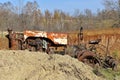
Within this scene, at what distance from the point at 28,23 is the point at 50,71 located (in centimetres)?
2875

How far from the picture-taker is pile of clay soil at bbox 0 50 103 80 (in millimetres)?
11250

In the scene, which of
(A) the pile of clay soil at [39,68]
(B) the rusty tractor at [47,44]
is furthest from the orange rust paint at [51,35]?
(A) the pile of clay soil at [39,68]

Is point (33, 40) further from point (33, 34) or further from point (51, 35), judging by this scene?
point (51, 35)

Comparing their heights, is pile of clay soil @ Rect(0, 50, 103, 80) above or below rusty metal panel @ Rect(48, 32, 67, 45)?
below

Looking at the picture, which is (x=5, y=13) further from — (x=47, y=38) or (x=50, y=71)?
(x=50, y=71)

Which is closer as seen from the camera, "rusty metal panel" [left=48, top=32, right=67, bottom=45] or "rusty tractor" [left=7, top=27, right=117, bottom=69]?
"rusty tractor" [left=7, top=27, right=117, bottom=69]

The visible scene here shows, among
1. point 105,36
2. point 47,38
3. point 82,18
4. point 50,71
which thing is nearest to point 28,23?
point 82,18

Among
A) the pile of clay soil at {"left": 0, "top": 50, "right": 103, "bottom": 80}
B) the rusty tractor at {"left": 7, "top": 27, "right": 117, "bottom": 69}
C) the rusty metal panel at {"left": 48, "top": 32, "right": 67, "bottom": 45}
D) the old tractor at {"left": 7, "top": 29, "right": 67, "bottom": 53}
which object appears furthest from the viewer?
the rusty metal panel at {"left": 48, "top": 32, "right": 67, "bottom": 45}

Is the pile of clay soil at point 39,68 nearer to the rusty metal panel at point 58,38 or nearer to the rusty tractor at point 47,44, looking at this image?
the rusty tractor at point 47,44

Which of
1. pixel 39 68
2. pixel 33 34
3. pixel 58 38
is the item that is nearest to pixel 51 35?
pixel 58 38

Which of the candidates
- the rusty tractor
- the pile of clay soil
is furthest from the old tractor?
the pile of clay soil

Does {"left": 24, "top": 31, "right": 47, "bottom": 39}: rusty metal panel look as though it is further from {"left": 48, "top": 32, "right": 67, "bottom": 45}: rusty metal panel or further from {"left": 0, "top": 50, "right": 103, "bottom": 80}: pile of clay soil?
{"left": 0, "top": 50, "right": 103, "bottom": 80}: pile of clay soil

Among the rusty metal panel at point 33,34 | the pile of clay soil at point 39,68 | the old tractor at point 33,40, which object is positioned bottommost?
the pile of clay soil at point 39,68

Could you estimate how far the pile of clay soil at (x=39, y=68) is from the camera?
11250mm
